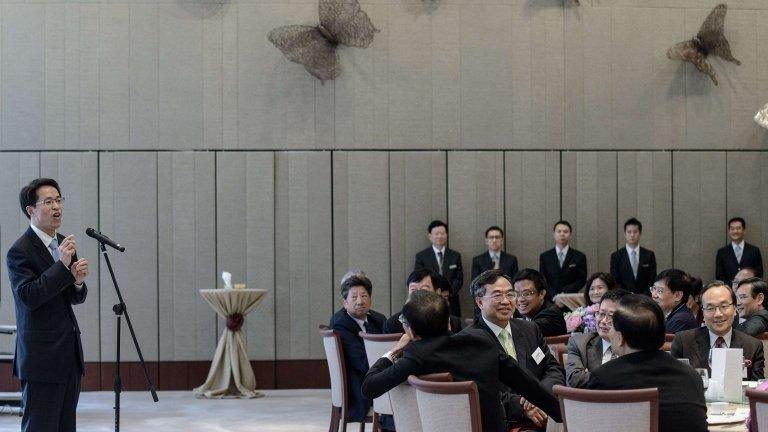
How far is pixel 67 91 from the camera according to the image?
1041 centimetres

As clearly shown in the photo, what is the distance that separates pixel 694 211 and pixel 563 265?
5.40 ft

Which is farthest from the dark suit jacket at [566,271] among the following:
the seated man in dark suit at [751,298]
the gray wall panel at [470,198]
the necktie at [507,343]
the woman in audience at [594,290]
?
the necktie at [507,343]

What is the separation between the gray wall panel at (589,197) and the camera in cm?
1071

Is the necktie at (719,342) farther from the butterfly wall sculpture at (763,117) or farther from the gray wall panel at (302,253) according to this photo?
the butterfly wall sculpture at (763,117)

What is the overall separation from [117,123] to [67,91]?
23.5 inches

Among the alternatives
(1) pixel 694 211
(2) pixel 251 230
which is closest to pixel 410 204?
(2) pixel 251 230

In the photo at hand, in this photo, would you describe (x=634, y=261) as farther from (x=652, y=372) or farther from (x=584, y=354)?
(x=652, y=372)

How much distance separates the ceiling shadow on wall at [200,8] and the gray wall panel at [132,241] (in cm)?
149

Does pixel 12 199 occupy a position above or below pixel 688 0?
below

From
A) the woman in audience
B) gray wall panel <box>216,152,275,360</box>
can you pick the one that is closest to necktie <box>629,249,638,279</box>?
gray wall panel <box>216,152,275,360</box>

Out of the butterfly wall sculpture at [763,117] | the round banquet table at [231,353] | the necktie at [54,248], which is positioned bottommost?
the round banquet table at [231,353]

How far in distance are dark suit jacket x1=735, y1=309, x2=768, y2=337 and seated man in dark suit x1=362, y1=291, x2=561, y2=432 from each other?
2.52 metres

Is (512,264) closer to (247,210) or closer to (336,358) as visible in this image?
(247,210)

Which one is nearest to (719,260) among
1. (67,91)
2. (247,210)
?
(247,210)
